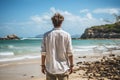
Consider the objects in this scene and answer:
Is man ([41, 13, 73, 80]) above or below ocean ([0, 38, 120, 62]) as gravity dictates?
above

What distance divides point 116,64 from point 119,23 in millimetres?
1881

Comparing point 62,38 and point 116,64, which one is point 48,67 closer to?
point 62,38

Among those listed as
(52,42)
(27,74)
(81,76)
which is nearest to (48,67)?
(52,42)

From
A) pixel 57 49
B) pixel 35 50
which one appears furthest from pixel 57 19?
pixel 35 50

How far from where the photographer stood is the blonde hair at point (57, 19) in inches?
172

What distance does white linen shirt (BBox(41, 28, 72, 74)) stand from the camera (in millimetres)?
4395

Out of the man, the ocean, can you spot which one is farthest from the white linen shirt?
the ocean

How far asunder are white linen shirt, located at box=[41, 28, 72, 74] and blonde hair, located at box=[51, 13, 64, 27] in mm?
83

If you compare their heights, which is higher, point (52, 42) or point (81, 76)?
point (52, 42)

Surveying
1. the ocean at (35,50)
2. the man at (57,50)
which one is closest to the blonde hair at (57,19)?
the man at (57,50)

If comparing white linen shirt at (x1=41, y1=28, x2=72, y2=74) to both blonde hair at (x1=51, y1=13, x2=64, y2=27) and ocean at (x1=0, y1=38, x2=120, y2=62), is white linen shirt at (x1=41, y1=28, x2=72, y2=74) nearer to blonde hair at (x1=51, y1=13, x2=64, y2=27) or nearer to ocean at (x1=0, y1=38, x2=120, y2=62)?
blonde hair at (x1=51, y1=13, x2=64, y2=27)

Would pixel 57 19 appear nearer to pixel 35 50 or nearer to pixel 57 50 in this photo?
pixel 57 50

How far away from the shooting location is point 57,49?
441cm

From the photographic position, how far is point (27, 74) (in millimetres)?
10656
